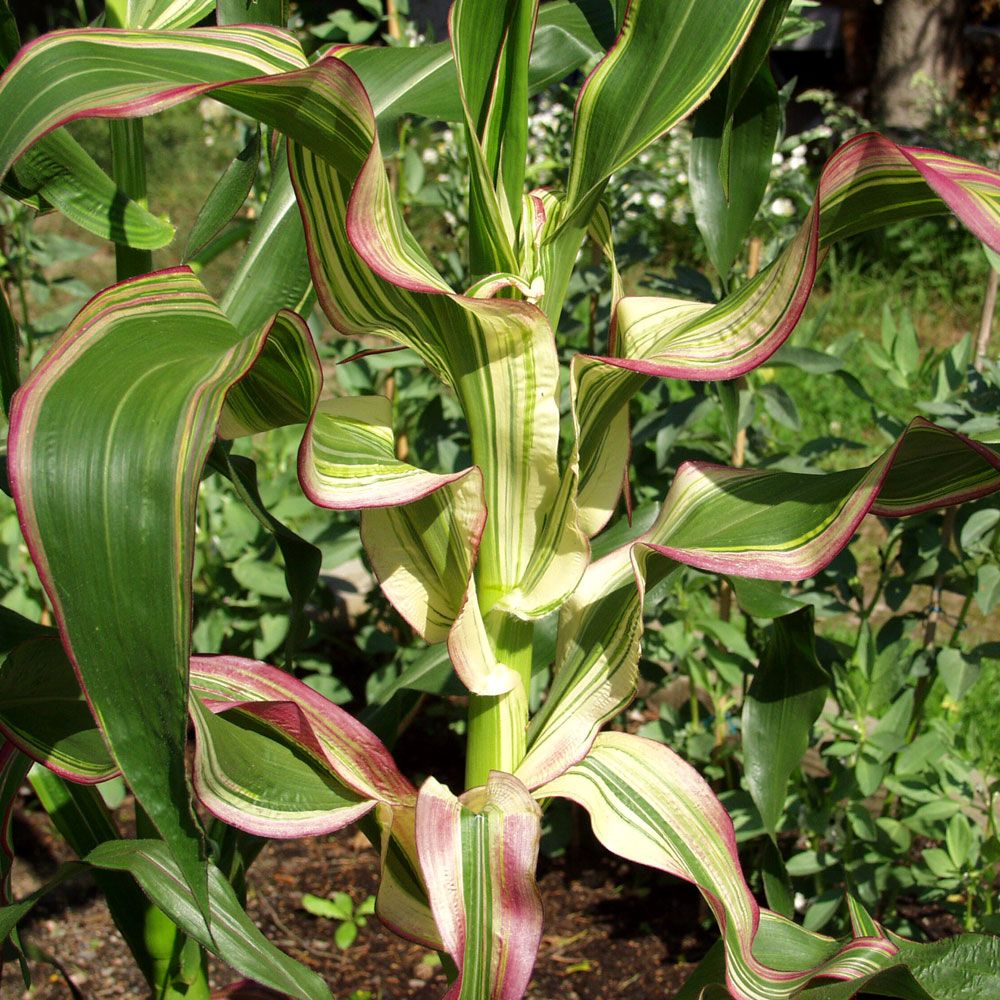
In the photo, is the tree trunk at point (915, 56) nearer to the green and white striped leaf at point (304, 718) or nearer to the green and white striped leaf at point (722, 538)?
the green and white striped leaf at point (722, 538)

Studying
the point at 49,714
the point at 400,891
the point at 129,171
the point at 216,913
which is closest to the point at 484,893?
the point at 400,891

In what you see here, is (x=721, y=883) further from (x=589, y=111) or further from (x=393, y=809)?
(x=589, y=111)

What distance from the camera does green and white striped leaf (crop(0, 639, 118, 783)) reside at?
76 cm

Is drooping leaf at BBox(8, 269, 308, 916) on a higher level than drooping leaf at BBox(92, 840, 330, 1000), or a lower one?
higher

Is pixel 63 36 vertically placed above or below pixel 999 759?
above

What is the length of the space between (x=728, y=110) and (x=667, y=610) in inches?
35.5

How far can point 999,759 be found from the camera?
142cm

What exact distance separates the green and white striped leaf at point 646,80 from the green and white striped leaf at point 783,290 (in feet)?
0.30

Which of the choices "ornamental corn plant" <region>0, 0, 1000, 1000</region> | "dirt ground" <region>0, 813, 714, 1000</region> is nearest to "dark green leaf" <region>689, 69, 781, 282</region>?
"ornamental corn plant" <region>0, 0, 1000, 1000</region>

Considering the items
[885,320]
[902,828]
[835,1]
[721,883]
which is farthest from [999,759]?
[835,1]

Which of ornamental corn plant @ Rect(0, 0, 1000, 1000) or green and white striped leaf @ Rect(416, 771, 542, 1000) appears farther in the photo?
green and white striped leaf @ Rect(416, 771, 542, 1000)

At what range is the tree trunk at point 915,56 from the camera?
5.07 m

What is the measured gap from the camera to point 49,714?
796 millimetres

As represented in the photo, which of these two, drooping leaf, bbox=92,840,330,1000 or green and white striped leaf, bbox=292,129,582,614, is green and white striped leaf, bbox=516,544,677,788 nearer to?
green and white striped leaf, bbox=292,129,582,614
